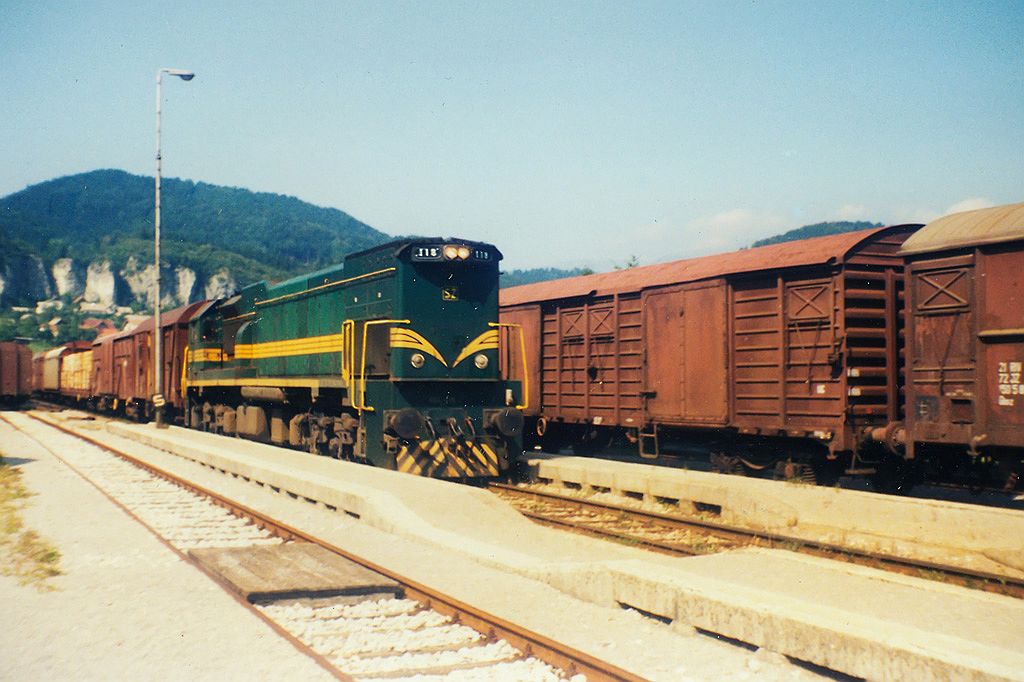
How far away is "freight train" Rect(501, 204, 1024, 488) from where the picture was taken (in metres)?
10.6

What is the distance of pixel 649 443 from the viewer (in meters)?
17.0

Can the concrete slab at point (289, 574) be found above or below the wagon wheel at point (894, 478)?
below

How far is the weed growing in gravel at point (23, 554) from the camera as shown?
8.02 meters

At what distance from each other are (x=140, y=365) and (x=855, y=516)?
28.0 m

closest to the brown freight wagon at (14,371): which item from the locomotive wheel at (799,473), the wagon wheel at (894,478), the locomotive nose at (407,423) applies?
the locomotive nose at (407,423)

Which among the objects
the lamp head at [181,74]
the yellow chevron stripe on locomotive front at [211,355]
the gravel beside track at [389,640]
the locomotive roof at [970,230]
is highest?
the lamp head at [181,74]

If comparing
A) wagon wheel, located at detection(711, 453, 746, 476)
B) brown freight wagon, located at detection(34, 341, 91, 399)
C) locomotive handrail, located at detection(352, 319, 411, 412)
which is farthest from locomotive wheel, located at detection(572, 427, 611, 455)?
brown freight wagon, located at detection(34, 341, 91, 399)

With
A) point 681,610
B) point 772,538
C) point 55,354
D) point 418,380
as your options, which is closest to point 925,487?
point 772,538

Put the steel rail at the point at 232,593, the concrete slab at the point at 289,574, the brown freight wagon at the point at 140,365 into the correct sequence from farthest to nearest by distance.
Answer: the brown freight wagon at the point at 140,365, the concrete slab at the point at 289,574, the steel rail at the point at 232,593

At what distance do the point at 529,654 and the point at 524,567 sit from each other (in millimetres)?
2211

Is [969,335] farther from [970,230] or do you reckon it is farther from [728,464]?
[728,464]

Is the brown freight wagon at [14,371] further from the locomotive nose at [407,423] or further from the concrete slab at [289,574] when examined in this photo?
the concrete slab at [289,574]

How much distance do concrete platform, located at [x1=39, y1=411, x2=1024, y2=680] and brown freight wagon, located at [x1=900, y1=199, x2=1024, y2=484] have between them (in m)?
2.28

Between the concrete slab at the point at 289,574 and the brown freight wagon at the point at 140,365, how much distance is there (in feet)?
64.5
